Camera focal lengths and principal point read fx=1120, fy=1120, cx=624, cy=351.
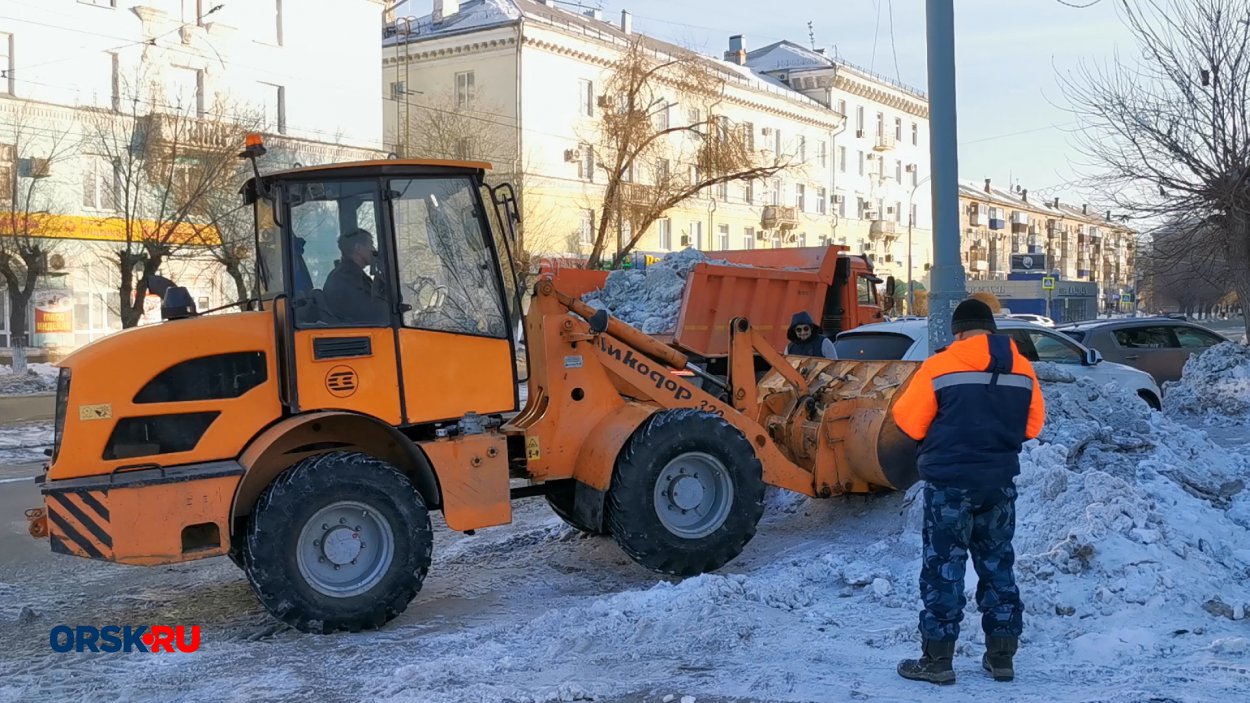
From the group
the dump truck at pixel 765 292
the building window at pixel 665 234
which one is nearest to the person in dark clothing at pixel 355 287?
the dump truck at pixel 765 292

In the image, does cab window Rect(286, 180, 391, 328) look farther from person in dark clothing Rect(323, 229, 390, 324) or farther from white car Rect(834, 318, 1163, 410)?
white car Rect(834, 318, 1163, 410)

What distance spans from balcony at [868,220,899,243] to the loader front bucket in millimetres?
60036

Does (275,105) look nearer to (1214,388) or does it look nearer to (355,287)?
(1214,388)

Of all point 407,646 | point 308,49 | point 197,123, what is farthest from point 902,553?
point 308,49

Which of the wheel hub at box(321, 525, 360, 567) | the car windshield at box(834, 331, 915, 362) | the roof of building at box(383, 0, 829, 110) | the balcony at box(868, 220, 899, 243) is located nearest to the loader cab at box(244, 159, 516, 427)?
the wheel hub at box(321, 525, 360, 567)

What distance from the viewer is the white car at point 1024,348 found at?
11344 millimetres

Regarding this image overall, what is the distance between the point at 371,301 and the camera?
6.62 meters

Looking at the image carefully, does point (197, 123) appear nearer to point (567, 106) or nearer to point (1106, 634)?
point (567, 106)

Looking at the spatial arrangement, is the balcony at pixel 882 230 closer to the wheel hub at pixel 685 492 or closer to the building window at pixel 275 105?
the building window at pixel 275 105

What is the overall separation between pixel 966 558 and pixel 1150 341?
13.4 metres

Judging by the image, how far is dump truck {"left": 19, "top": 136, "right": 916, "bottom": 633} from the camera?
238 inches

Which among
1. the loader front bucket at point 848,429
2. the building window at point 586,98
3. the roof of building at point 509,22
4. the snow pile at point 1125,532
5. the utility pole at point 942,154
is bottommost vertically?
the snow pile at point 1125,532

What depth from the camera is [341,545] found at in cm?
633

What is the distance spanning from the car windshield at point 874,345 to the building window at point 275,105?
27.6 m
